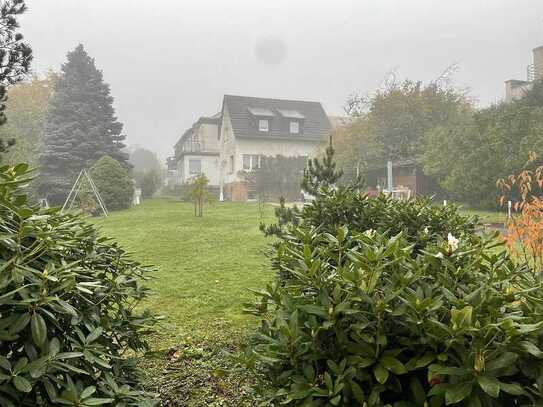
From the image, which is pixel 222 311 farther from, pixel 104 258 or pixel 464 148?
pixel 464 148

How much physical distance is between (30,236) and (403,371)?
1.43 meters

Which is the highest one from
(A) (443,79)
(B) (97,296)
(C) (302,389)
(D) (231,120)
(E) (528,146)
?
(A) (443,79)

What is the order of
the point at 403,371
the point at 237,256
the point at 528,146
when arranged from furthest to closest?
the point at 528,146 → the point at 237,256 → the point at 403,371

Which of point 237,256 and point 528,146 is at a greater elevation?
point 528,146

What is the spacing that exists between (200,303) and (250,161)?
24.4 meters

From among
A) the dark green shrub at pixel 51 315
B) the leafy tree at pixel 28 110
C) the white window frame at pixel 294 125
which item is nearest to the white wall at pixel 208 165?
the white window frame at pixel 294 125

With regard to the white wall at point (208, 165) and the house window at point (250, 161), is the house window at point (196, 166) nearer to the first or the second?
the white wall at point (208, 165)

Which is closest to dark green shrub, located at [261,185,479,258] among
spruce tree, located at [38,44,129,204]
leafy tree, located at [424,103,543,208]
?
leafy tree, located at [424,103,543,208]

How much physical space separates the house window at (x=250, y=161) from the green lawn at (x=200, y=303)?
16887 mm

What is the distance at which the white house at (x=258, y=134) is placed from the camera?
1137 inches

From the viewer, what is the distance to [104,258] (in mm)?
1947

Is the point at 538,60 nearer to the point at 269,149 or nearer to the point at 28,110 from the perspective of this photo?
the point at 269,149

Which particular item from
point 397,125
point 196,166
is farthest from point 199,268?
point 196,166

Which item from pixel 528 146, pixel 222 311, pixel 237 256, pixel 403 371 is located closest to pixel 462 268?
pixel 403 371
